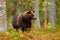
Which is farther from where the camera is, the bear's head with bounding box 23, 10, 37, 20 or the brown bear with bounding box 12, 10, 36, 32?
the bear's head with bounding box 23, 10, 37, 20

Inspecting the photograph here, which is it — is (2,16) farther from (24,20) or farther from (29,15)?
(29,15)

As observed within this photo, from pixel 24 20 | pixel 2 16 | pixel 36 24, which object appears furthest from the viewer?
pixel 36 24

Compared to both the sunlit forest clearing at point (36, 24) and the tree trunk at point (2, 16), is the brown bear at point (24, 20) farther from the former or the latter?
the tree trunk at point (2, 16)

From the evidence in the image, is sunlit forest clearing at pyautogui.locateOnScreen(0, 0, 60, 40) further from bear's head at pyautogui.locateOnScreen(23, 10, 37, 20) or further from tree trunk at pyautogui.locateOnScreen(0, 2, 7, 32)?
bear's head at pyautogui.locateOnScreen(23, 10, 37, 20)

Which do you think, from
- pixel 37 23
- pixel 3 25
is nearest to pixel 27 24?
pixel 37 23

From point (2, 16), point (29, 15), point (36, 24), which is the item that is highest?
point (2, 16)

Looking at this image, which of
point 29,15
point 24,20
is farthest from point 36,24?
point 24,20

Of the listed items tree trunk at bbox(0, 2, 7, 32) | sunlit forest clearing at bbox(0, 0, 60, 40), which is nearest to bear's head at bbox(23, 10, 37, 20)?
sunlit forest clearing at bbox(0, 0, 60, 40)

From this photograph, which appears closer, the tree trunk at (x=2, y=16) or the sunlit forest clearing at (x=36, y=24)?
the sunlit forest clearing at (x=36, y=24)

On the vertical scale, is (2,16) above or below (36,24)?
above

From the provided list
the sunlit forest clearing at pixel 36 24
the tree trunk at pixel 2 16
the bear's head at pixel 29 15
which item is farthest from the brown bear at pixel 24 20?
the tree trunk at pixel 2 16

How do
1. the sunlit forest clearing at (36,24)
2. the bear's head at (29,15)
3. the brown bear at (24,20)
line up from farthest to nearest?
the bear's head at (29,15), the brown bear at (24,20), the sunlit forest clearing at (36,24)

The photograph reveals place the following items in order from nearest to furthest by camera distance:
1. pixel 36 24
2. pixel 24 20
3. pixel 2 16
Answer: pixel 2 16 → pixel 24 20 → pixel 36 24

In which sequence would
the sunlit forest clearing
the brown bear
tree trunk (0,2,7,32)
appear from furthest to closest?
the brown bear → tree trunk (0,2,7,32) → the sunlit forest clearing
